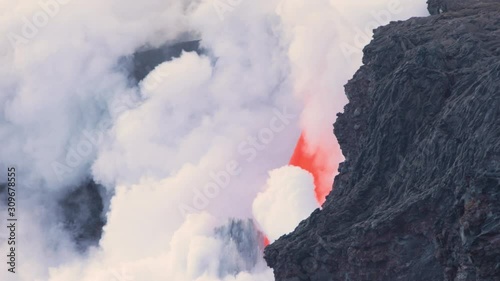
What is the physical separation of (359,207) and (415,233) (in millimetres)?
5343

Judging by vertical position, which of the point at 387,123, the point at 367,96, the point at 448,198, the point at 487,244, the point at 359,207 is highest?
the point at 367,96

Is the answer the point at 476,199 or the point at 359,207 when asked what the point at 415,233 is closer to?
the point at 359,207

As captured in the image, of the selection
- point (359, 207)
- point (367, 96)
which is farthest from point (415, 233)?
point (367, 96)

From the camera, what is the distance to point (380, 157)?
3791 cm

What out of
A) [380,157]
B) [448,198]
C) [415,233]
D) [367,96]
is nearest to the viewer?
[448,198]

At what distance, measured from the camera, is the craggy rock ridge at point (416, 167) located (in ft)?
92.1

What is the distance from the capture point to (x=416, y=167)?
115 feet

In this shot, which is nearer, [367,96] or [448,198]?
[448,198]

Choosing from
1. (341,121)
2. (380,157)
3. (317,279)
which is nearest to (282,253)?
(317,279)

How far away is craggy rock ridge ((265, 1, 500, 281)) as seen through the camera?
28.1 m

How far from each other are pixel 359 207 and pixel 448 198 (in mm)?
7721

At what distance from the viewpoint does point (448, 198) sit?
30984 millimetres

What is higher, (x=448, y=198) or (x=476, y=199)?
(x=448, y=198)

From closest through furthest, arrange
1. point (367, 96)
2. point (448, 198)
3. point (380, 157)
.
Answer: point (448, 198) < point (380, 157) < point (367, 96)
